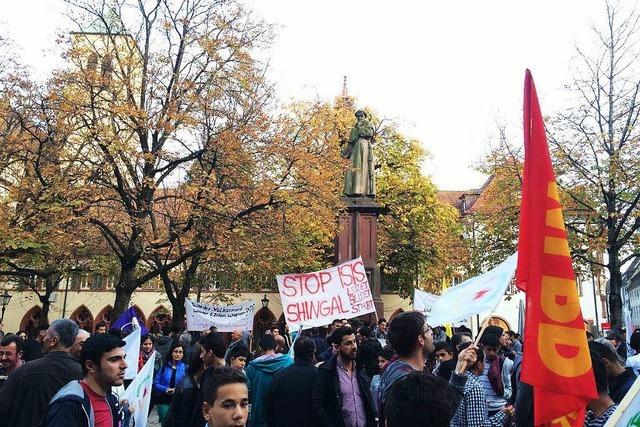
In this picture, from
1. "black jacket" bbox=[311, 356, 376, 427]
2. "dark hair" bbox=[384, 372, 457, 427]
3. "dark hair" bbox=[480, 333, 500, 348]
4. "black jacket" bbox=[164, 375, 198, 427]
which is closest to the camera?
"dark hair" bbox=[384, 372, 457, 427]

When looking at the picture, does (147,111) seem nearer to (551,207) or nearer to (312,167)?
(312,167)

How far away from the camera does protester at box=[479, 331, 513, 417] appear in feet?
20.2

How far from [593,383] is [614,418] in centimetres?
71

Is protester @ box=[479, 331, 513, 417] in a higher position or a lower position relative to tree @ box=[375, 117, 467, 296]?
lower

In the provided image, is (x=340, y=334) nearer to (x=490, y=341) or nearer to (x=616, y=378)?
(x=616, y=378)

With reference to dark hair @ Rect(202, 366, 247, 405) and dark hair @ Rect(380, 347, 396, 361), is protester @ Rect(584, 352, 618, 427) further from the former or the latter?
dark hair @ Rect(380, 347, 396, 361)

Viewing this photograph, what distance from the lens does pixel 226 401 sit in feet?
10.0

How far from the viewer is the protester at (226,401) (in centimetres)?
303

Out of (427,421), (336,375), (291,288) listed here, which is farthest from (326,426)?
(291,288)

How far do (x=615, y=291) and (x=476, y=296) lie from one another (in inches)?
673

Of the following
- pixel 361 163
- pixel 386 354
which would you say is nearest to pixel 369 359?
pixel 386 354

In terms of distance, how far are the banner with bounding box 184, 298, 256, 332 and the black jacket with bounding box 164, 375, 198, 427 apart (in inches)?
390

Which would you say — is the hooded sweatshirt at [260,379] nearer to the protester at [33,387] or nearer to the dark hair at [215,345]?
the dark hair at [215,345]

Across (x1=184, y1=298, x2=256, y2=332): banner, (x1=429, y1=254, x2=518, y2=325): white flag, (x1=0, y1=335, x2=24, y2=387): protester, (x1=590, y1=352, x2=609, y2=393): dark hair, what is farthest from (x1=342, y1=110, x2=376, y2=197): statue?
(x1=590, y1=352, x2=609, y2=393): dark hair
